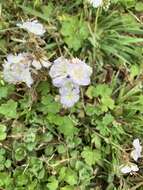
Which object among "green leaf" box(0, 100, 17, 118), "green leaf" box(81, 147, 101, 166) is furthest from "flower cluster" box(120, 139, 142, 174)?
"green leaf" box(0, 100, 17, 118)

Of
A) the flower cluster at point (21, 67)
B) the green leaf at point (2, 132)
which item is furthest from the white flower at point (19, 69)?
the green leaf at point (2, 132)

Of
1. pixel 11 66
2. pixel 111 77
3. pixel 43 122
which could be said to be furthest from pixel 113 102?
pixel 11 66

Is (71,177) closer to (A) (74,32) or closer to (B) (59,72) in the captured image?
(B) (59,72)

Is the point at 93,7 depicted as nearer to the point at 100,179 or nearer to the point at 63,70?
the point at 63,70

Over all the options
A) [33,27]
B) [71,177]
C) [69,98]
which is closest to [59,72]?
[69,98]

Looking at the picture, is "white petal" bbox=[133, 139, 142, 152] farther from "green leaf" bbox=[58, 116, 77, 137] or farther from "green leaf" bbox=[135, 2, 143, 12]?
"green leaf" bbox=[135, 2, 143, 12]

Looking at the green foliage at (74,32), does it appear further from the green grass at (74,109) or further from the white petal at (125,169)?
the white petal at (125,169)
